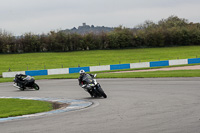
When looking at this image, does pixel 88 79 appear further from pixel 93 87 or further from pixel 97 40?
pixel 97 40

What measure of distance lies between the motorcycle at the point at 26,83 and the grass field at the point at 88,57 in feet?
110

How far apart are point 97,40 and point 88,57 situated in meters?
13.1

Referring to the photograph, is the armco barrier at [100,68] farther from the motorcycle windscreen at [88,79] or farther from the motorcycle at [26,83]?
the motorcycle windscreen at [88,79]

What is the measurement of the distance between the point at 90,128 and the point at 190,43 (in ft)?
267

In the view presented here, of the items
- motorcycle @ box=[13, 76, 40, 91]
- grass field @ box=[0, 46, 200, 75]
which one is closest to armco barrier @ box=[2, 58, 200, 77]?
grass field @ box=[0, 46, 200, 75]

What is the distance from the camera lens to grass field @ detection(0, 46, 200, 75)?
198 feet

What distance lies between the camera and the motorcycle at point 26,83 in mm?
23688

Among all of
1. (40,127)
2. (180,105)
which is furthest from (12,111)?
(180,105)

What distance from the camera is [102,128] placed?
8844 mm

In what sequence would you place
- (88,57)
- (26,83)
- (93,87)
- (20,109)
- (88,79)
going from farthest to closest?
(88,57) → (26,83) → (88,79) → (93,87) → (20,109)

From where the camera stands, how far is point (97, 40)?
80.2m

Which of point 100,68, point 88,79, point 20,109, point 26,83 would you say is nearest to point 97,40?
point 100,68

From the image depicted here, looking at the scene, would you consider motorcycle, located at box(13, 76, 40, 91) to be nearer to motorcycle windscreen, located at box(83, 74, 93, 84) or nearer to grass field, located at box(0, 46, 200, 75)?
motorcycle windscreen, located at box(83, 74, 93, 84)

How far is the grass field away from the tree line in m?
3.36
